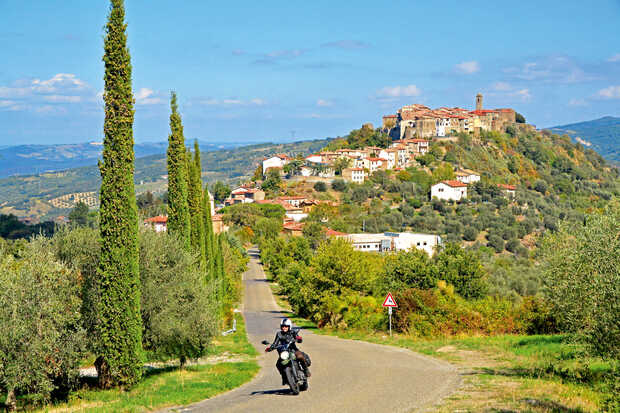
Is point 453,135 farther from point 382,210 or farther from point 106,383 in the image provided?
point 106,383

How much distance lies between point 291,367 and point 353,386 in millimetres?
1523

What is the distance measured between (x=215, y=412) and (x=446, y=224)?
102613 mm

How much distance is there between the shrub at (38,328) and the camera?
11.0m

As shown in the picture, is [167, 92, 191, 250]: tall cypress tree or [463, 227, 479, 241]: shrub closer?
[167, 92, 191, 250]: tall cypress tree

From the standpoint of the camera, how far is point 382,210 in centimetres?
11856

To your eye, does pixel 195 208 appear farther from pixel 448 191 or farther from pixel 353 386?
pixel 448 191

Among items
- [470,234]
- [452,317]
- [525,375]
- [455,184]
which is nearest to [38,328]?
[525,375]

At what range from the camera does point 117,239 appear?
42.5 ft

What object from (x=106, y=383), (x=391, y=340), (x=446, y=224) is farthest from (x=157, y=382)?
(x=446, y=224)

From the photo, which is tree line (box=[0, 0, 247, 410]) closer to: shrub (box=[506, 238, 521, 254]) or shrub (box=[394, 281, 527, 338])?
shrub (box=[394, 281, 527, 338])

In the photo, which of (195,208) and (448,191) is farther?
(448,191)

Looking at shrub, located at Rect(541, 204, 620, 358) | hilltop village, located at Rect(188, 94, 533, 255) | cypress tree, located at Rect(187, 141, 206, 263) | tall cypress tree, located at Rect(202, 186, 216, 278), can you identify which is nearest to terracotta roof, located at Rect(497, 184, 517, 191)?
hilltop village, located at Rect(188, 94, 533, 255)

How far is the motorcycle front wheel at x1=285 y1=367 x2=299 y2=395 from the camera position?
11005 mm

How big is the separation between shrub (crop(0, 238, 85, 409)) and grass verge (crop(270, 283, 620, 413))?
7104 millimetres
